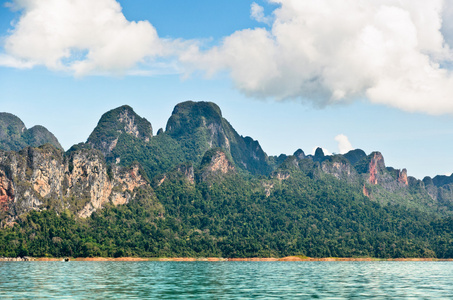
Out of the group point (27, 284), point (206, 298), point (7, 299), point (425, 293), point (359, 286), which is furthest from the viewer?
point (359, 286)

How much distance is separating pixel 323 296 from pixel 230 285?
21748mm

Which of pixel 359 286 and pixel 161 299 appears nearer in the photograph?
pixel 161 299

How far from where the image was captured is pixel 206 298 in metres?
Answer: 73.1

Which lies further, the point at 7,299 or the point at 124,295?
the point at 124,295

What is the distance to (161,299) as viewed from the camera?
70375 mm

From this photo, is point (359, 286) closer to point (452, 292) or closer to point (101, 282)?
point (452, 292)

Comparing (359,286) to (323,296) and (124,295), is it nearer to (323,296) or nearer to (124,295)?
(323,296)

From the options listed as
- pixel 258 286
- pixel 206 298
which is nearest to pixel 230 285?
pixel 258 286

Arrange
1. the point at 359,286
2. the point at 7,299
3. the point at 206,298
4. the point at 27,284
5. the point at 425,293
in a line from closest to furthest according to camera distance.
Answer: the point at 7,299 < the point at 206,298 < the point at 425,293 < the point at 27,284 < the point at 359,286

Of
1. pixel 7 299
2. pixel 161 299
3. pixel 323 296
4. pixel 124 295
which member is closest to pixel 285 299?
pixel 323 296

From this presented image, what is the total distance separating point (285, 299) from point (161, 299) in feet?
52.2

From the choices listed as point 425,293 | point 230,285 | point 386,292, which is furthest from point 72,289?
point 425,293

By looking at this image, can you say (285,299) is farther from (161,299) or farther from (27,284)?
(27,284)

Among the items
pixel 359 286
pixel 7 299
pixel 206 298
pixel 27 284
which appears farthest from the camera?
pixel 359 286
